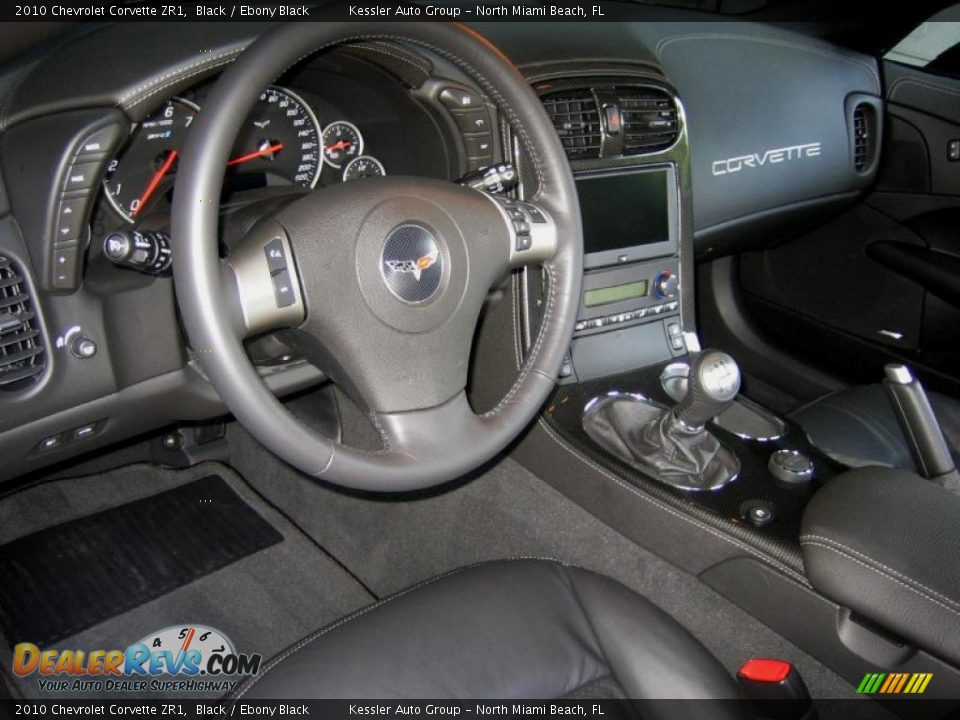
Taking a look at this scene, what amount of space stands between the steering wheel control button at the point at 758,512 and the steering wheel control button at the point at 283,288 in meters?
0.85

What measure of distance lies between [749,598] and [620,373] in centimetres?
58

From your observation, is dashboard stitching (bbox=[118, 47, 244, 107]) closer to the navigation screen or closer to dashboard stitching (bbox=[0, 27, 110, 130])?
dashboard stitching (bbox=[0, 27, 110, 130])

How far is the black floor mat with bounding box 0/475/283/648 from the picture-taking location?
1.78 metres

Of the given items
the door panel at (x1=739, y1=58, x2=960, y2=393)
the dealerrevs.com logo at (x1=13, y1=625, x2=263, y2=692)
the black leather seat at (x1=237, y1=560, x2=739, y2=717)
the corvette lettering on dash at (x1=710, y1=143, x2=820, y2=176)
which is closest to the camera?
the black leather seat at (x1=237, y1=560, x2=739, y2=717)

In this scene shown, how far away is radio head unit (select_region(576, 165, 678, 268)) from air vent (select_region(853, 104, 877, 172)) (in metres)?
0.94

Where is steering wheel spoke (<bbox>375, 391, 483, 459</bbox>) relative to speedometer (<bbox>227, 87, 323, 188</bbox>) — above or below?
below

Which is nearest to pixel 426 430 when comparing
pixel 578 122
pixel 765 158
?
pixel 578 122

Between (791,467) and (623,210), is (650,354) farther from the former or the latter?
(791,467)

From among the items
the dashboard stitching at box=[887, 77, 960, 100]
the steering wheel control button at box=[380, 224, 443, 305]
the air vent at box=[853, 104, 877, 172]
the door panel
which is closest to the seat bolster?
the steering wheel control button at box=[380, 224, 443, 305]

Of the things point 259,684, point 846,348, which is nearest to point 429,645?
point 259,684

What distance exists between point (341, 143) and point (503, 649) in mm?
914

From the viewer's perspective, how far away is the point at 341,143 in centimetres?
155

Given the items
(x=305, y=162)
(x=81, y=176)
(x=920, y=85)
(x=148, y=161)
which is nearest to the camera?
(x=81, y=176)

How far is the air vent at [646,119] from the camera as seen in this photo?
5.82 feet
